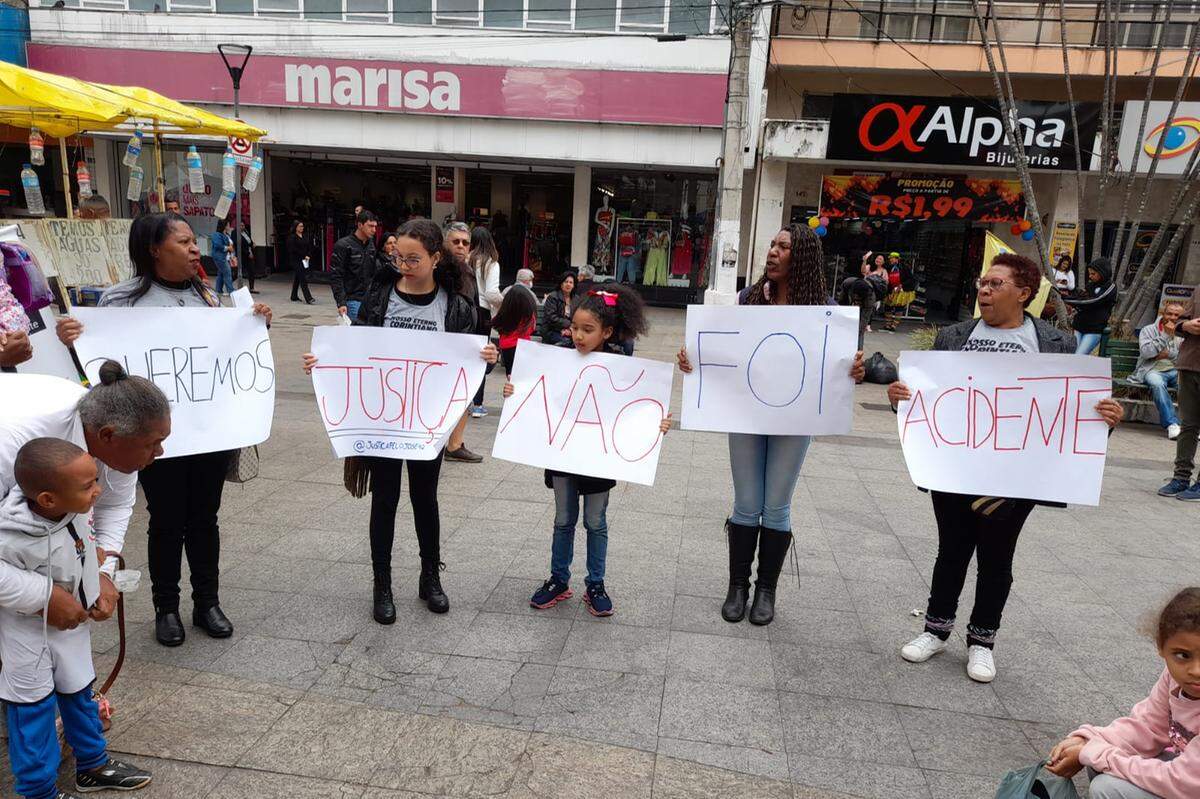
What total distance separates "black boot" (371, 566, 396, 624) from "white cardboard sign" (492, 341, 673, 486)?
78 centimetres

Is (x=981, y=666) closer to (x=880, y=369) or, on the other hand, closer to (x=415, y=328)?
(x=415, y=328)

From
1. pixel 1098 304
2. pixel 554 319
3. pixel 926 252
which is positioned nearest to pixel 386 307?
pixel 554 319

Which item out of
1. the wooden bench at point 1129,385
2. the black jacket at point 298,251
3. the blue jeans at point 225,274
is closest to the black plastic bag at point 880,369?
the wooden bench at point 1129,385

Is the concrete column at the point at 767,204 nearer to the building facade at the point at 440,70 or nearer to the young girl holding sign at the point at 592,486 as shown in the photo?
the building facade at the point at 440,70

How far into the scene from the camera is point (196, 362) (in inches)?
139

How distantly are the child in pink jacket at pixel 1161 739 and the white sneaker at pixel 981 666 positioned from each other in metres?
1.13

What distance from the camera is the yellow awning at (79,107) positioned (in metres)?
6.73

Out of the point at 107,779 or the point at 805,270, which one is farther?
the point at 805,270

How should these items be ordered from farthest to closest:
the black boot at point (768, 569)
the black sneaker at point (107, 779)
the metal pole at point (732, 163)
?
the metal pole at point (732, 163) → the black boot at point (768, 569) → the black sneaker at point (107, 779)

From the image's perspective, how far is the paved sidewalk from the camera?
274cm

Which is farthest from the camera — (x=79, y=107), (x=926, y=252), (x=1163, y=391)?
(x=926, y=252)

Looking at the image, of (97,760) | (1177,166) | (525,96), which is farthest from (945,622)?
(1177,166)

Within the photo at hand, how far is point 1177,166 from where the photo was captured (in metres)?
16.5

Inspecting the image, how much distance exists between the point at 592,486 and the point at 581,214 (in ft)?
52.0
